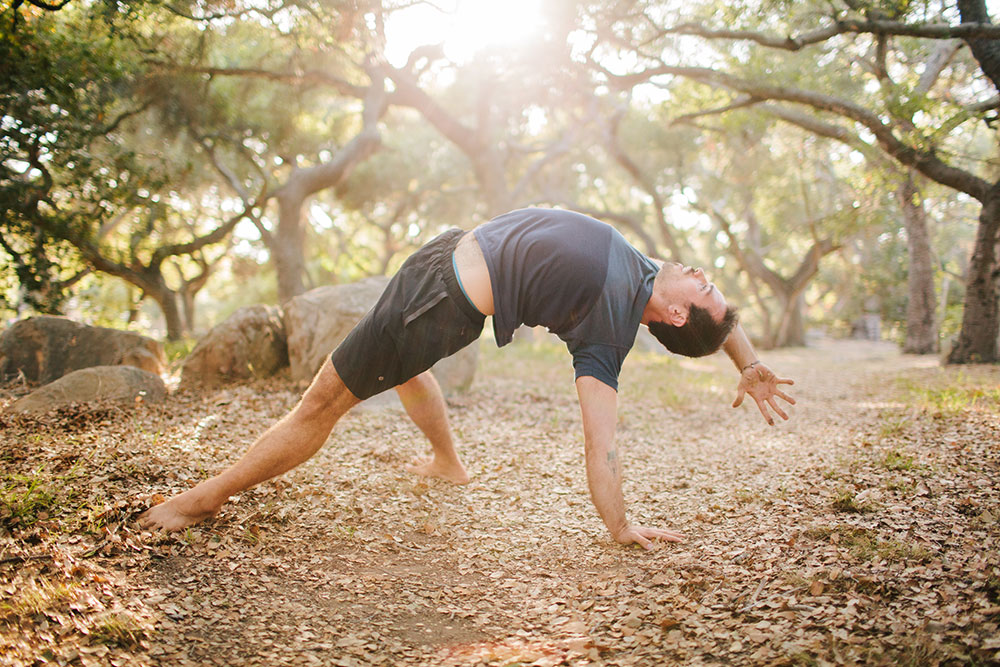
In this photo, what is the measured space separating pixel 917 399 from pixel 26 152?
9.43 m

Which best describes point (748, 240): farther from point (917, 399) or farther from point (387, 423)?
point (387, 423)

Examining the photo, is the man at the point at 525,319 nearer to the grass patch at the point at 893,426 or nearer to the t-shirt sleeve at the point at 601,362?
the t-shirt sleeve at the point at 601,362

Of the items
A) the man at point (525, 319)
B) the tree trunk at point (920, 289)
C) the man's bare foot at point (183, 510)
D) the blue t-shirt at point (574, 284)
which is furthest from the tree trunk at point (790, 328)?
the man's bare foot at point (183, 510)

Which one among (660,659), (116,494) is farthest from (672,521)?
Answer: (116,494)

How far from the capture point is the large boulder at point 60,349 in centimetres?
578

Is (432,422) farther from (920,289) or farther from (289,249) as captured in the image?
(920,289)

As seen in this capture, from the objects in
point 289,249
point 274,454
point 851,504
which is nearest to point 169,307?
point 289,249

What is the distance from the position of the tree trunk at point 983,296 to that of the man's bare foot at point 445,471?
25.3 feet

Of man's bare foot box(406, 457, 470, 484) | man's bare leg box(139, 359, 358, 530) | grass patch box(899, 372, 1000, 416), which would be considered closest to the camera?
man's bare leg box(139, 359, 358, 530)

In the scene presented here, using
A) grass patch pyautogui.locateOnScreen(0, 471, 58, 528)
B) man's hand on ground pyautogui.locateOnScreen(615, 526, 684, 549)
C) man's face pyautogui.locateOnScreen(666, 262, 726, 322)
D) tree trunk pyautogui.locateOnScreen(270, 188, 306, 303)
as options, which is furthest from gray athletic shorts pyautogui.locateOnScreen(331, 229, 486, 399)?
tree trunk pyautogui.locateOnScreen(270, 188, 306, 303)

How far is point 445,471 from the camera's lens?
383 cm

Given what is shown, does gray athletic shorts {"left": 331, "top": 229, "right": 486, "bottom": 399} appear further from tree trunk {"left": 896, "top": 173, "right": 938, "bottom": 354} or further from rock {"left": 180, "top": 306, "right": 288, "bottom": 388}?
tree trunk {"left": 896, "top": 173, "right": 938, "bottom": 354}

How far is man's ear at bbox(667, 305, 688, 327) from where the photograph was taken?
2.62 metres

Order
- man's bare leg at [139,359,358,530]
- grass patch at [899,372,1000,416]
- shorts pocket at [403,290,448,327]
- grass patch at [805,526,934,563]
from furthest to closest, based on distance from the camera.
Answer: grass patch at [899,372,1000,416] < man's bare leg at [139,359,358,530] < shorts pocket at [403,290,448,327] < grass patch at [805,526,934,563]
